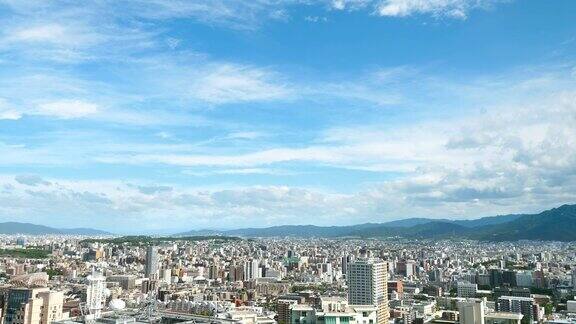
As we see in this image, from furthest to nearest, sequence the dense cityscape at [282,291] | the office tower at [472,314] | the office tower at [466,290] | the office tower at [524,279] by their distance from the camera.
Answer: the office tower at [524,279] < the office tower at [466,290] < the office tower at [472,314] < the dense cityscape at [282,291]

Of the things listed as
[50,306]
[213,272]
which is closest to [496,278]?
[213,272]

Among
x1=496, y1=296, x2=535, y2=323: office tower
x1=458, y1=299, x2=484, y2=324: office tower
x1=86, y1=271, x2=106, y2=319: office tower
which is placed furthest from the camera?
x1=496, y1=296, x2=535, y2=323: office tower

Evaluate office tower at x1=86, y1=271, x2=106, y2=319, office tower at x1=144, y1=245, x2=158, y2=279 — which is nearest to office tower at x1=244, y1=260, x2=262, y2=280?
office tower at x1=144, y1=245, x2=158, y2=279

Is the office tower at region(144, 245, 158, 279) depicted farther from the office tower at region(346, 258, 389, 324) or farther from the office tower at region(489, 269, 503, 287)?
the office tower at region(489, 269, 503, 287)

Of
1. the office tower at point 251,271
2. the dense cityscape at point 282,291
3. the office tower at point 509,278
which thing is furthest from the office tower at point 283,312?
the office tower at point 509,278

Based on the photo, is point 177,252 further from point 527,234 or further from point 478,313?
point 527,234

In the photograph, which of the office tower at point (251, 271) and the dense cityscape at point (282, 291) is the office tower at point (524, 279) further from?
the office tower at point (251, 271)
